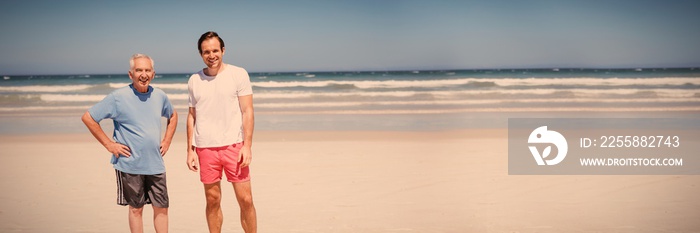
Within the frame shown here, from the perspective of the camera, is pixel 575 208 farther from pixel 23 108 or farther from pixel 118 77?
pixel 118 77

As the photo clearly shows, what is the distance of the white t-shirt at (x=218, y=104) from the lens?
12.4 ft

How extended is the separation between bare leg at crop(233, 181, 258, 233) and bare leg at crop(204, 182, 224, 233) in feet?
0.37

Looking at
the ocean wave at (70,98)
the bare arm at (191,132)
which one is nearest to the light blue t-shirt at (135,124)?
the bare arm at (191,132)

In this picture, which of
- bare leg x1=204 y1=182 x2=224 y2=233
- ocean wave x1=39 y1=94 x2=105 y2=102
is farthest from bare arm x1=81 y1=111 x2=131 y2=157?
ocean wave x1=39 y1=94 x2=105 y2=102

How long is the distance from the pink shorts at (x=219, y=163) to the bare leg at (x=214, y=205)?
0.06 meters

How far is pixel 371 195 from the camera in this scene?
5875mm

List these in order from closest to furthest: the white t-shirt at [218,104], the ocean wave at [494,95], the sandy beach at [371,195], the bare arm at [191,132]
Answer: the white t-shirt at [218,104] → the bare arm at [191,132] → the sandy beach at [371,195] → the ocean wave at [494,95]

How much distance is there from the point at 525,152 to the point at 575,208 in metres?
2.77

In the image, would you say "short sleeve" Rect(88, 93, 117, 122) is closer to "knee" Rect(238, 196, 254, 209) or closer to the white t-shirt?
the white t-shirt

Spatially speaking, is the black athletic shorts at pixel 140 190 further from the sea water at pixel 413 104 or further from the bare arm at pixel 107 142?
the sea water at pixel 413 104

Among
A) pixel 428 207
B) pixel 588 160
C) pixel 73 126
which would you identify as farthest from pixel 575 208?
pixel 73 126

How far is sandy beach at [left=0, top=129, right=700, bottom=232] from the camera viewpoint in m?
4.93

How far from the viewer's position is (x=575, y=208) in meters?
5.36

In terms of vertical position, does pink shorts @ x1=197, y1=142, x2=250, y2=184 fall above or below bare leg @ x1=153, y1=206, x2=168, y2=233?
above
